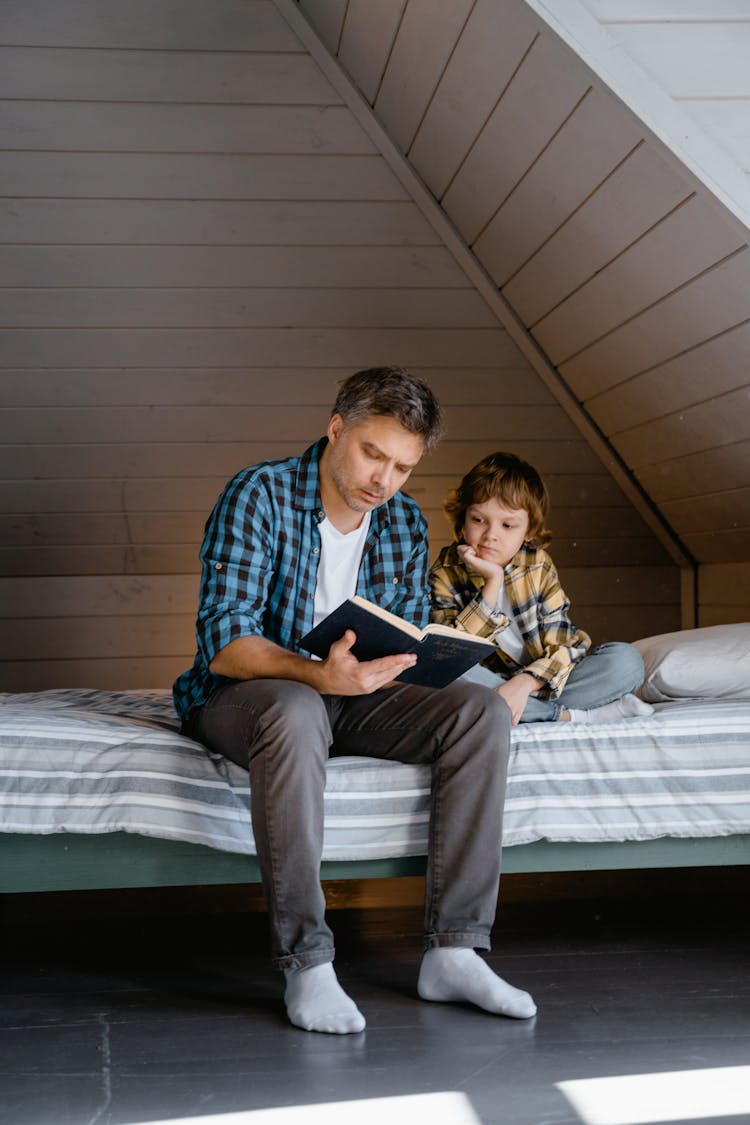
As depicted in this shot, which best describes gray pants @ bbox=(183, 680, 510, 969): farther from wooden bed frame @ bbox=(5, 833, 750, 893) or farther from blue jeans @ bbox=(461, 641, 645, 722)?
blue jeans @ bbox=(461, 641, 645, 722)

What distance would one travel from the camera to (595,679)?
81.0 inches

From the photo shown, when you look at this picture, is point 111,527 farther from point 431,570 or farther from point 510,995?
point 510,995

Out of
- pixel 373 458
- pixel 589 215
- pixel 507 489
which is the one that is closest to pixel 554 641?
pixel 507 489

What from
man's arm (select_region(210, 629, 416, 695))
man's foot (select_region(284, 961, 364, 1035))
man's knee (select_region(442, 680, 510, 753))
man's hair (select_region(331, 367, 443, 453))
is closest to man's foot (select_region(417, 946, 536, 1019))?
man's foot (select_region(284, 961, 364, 1035))

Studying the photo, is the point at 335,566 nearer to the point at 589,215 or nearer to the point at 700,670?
the point at 700,670

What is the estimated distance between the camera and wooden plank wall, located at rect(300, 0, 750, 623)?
1.79 meters

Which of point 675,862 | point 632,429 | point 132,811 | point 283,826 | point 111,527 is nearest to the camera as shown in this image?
point 283,826

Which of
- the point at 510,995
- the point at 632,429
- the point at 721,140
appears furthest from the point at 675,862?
the point at 632,429

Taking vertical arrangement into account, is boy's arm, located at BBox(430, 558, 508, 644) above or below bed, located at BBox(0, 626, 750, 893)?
above

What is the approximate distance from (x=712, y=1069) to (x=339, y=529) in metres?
0.99

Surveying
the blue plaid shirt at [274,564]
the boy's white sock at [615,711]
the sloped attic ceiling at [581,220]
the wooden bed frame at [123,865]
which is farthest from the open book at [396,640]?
the sloped attic ceiling at [581,220]

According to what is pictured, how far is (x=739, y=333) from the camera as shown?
2080 millimetres

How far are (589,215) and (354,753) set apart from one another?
114cm

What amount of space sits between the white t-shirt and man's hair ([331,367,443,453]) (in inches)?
8.5
